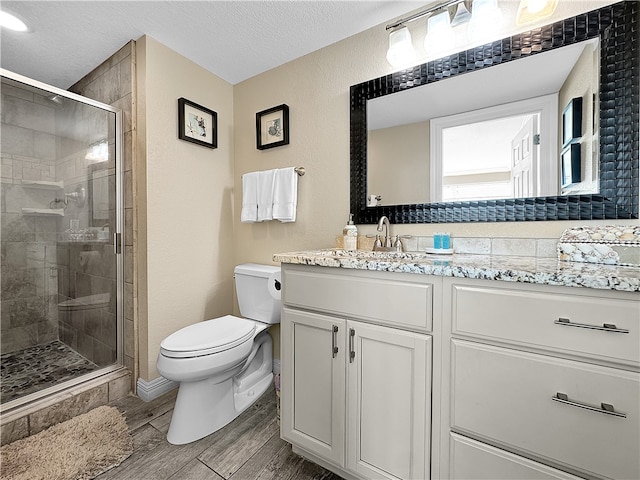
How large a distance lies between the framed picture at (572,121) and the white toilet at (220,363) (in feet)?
5.00

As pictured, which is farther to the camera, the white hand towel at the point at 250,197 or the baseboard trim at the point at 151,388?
the white hand towel at the point at 250,197

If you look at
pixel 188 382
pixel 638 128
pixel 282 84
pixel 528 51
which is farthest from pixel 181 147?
pixel 638 128

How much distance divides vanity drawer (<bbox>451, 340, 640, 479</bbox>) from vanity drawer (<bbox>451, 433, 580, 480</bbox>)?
2 centimetres

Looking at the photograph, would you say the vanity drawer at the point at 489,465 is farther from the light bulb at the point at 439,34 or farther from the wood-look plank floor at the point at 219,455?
the light bulb at the point at 439,34

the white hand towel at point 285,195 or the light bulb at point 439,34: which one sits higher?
the light bulb at point 439,34

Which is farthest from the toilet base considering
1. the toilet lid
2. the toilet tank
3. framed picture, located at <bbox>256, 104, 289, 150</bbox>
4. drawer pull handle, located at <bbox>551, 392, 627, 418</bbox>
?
framed picture, located at <bbox>256, 104, 289, 150</bbox>

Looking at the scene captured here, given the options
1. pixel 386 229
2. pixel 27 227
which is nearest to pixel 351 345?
pixel 386 229

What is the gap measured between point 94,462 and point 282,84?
2.29 metres

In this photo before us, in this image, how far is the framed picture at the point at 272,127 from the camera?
1936 mm

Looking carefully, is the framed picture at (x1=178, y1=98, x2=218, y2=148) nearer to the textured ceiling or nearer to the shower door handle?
the textured ceiling

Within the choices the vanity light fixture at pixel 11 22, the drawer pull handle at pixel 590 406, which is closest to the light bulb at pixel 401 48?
the drawer pull handle at pixel 590 406

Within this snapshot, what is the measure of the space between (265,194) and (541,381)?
1.67 m

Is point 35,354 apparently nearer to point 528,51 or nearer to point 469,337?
point 469,337

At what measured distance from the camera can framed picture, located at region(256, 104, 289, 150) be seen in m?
1.94
